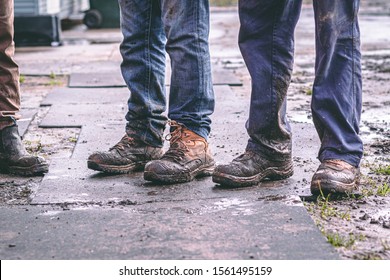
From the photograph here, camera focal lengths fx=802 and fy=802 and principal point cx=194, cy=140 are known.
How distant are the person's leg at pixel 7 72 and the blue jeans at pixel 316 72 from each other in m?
1.18

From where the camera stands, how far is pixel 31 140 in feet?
15.3

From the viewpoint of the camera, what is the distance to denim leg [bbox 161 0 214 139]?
138 inches

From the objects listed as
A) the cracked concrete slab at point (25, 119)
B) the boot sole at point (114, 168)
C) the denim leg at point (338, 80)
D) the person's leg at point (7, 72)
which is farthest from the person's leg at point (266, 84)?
the cracked concrete slab at point (25, 119)

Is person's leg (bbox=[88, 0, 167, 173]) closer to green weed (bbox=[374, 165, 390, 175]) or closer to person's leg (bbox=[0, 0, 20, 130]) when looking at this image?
person's leg (bbox=[0, 0, 20, 130])

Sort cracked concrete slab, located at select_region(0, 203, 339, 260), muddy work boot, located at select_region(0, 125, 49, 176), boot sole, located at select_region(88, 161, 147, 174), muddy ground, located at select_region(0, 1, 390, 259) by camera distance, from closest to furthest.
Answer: cracked concrete slab, located at select_region(0, 203, 339, 260) → muddy ground, located at select_region(0, 1, 390, 259) → boot sole, located at select_region(88, 161, 147, 174) → muddy work boot, located at select_region(0, 125, 49, 176)

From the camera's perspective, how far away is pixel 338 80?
3.32 metres

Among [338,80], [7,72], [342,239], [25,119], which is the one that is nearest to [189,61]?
[338,80]

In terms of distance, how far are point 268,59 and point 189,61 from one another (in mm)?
359

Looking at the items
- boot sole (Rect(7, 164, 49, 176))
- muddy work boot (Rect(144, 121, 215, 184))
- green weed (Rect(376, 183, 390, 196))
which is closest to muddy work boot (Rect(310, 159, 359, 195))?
green weed (Rect(376, 183, 390, 196))

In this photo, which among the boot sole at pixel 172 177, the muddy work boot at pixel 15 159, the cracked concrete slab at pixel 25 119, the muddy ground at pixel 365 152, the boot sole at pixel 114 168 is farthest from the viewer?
the cracked concrete slab at pixel 25 119

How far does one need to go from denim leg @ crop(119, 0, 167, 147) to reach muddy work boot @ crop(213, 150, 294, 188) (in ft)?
1.68

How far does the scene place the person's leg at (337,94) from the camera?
324cm

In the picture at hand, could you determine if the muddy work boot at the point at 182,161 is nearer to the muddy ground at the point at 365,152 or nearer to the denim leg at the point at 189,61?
the denim leg at the point at 189,61

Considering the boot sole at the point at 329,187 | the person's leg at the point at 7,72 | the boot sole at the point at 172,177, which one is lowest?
the boot sole at the point at 172,177
